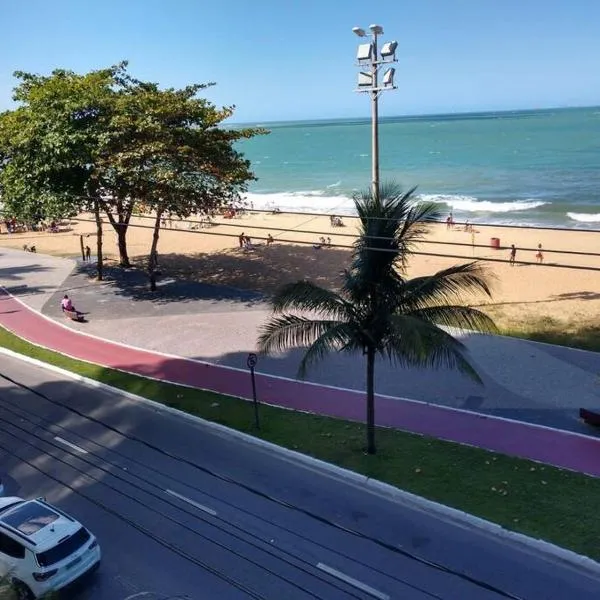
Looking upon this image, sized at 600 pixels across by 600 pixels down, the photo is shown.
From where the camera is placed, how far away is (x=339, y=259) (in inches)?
1310

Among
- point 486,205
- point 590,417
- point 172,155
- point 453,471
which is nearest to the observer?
point 453,471

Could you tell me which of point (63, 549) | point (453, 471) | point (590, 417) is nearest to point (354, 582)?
point (453, 471)

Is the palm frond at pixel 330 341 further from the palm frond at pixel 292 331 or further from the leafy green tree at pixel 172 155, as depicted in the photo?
the leafy green tree at pixel 172 155

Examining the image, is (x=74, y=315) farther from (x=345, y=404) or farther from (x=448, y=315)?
(x=448, y=315)

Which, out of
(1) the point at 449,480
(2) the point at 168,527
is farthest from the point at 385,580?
(2) the point at 168,527

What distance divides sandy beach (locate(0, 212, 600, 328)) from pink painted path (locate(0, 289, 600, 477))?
4.15m

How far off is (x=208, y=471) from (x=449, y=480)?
467 cm

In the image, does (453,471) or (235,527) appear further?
(453,471)

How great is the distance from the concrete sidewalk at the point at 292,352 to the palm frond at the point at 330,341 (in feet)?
15.2

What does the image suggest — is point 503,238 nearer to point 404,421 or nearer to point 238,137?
point 238,137

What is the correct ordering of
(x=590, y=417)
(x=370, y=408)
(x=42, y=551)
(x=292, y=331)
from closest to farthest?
1. (x=42, y=551)
2. (x=292, y=331)
3. (x=370, y=408)
4. (x=590, y=417)

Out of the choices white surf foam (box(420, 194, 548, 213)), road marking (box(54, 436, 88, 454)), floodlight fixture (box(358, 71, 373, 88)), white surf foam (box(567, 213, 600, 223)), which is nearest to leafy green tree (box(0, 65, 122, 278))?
floodlight fixture (box(358, 71, 373, 88))

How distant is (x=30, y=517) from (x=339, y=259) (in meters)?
25.4

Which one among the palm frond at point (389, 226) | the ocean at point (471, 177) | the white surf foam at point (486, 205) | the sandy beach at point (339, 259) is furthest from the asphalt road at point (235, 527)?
the white surf foam at point (486, 205)
